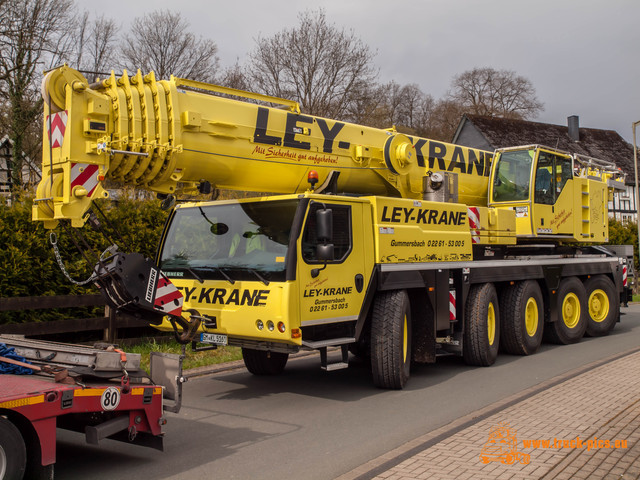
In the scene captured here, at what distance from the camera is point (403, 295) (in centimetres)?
820

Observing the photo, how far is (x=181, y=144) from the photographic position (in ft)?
21.3

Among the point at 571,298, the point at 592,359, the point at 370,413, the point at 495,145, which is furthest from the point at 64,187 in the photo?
the point at 495,145

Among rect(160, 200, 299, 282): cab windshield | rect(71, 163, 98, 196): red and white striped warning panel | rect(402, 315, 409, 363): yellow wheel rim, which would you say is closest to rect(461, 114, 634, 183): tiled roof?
rect(402, 315, 409, 363): yellow wheel rim

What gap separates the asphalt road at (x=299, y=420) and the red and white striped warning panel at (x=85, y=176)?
2.36 metres

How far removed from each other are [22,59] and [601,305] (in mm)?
23423

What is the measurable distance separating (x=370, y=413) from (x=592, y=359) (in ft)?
17.5

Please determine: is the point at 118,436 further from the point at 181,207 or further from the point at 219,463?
the point at 181,207

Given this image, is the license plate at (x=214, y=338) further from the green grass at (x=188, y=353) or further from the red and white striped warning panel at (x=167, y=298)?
the green grass at (x=188, y=353)

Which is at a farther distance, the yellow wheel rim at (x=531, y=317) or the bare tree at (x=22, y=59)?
the bare tree at (x=22, y=59)

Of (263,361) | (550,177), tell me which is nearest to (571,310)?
(550,177)

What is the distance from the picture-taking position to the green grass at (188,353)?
994 centimetres

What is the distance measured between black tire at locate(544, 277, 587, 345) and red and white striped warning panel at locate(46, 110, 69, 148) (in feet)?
31.7

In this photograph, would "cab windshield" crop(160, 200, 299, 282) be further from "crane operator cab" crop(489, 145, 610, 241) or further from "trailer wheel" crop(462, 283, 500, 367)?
"crane operator cab" crop(489, 145, 610, 241)

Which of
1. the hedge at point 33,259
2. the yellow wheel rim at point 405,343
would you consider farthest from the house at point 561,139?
the yellow wheel rim at point 405,343
